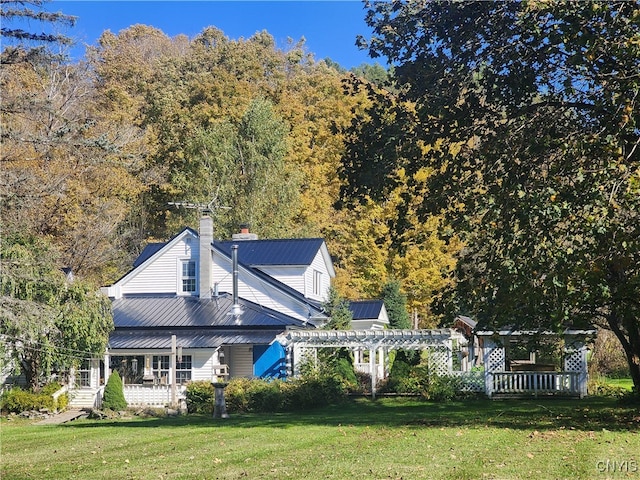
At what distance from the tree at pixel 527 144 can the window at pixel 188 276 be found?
723 inches

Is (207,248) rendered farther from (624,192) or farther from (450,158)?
(624,192)

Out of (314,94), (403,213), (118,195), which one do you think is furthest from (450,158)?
(314,94)

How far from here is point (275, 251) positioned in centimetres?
3634

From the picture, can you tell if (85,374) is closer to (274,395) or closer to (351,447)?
(274,395)

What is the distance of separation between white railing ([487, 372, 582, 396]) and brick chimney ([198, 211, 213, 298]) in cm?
1201

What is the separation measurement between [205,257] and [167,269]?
7.02 ft

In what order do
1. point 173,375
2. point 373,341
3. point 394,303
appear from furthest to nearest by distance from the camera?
point 394,303 → point 373,341 → point 173,375

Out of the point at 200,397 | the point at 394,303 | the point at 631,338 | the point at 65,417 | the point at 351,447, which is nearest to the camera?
the point at 351,447

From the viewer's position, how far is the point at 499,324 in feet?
55.0

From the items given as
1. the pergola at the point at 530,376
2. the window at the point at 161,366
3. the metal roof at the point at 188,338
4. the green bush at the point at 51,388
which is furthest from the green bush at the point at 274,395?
the pergola at the point at 530,376

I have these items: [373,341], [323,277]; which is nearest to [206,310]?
[373,341]

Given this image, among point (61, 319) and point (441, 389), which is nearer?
point (61, 319)

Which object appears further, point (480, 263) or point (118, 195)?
point (118, 195)

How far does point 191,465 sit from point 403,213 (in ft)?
25.2
